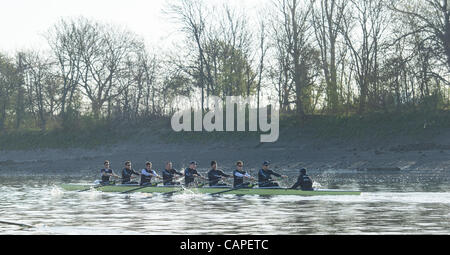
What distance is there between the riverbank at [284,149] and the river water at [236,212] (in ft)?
34.8

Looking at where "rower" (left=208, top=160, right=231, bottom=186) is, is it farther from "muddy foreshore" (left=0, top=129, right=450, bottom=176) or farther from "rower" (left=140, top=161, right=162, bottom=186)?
"muddy foreshore" (left=0, top=129, right=450, bottom=176)

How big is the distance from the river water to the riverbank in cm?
1062

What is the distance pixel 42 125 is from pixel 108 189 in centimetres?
4120

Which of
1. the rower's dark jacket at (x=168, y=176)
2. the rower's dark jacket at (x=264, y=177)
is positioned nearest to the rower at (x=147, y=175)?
the rower's dark jacket at (x=168, y=176)

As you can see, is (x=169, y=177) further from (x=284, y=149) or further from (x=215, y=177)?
(x=284, y=149)

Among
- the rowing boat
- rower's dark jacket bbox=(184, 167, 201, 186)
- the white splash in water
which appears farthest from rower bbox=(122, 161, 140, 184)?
rower's dark jacket bbox=(184, 167, 201, 186)

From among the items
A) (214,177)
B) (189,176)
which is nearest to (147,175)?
(189,176)

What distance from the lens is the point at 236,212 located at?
23.7m

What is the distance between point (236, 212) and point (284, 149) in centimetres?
2830

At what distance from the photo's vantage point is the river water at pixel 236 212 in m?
19.1

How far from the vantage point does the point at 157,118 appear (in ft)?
219

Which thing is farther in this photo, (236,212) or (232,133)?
(232,133)
